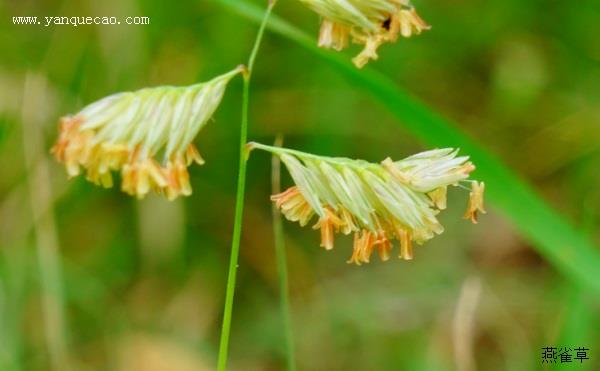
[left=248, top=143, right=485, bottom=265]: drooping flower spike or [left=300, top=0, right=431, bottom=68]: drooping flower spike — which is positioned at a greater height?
[left=300, top=0, right=431, bottom=68]: drooping flower spike

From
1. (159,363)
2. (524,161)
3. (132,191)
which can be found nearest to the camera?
(132,191)

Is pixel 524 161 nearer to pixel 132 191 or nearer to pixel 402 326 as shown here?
pixel 402 326

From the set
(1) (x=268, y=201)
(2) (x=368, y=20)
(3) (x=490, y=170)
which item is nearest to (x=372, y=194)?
(2) (x=368, y=20)

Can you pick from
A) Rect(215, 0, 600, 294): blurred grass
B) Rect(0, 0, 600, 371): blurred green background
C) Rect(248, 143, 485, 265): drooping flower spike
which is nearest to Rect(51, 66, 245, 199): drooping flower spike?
Rect(248, 143, 485, 265): drooping flower spike

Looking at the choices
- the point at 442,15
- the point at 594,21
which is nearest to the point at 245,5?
the point at 442,15

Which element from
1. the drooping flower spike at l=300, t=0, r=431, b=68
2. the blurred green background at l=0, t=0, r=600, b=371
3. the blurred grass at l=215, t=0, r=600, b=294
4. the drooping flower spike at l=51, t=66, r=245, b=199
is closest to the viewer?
the drooping flower spike at l=51, t=66, r=245, b=199

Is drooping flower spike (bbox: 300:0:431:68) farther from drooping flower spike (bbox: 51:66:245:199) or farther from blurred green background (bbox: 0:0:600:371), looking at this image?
blurred green background (bbox: 0:0:600:371)

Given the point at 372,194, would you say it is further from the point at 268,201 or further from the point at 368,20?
the point at 268,201
